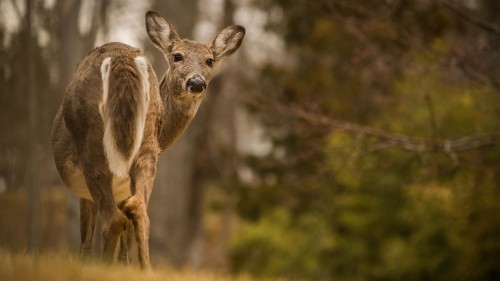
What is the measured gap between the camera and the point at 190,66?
556 cm

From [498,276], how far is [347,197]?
3643mm

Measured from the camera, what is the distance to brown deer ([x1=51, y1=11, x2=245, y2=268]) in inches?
184

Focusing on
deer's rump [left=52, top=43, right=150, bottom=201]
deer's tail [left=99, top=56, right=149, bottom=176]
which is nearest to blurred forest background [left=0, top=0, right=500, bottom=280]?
deer's rump [left=52, top=43, right=150, bottom=201]

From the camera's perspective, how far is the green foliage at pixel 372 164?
13453 mm

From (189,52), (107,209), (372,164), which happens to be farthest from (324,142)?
(107,209)

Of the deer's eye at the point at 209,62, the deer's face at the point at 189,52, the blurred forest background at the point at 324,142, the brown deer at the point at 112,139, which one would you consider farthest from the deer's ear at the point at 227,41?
the blurred forest background at the point at 324,142

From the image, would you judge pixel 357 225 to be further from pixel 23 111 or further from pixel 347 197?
pixel 23 111

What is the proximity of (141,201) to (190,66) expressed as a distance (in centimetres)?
120

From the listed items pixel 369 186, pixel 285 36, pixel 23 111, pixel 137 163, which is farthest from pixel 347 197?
pixel 137 163

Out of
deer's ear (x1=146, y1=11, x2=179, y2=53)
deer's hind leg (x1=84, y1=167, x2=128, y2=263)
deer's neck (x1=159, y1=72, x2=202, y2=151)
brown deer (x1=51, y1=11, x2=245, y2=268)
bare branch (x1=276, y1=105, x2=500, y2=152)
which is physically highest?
bare branch (x1=276, y1=105, x2=500, y2=152)

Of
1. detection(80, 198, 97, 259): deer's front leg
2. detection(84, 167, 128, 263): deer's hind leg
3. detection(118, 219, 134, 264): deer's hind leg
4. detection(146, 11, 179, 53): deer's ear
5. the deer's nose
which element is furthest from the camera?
detection(146, 11, 179, 53): deer's ear

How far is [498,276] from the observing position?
51.8 ft

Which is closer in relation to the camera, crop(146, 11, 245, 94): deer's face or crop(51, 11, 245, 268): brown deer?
crop(51, 11, 245, 268): brown deer

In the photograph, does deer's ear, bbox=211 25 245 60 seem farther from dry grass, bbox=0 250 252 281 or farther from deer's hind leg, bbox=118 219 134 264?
dry grass, bbox=0 250 252 281
